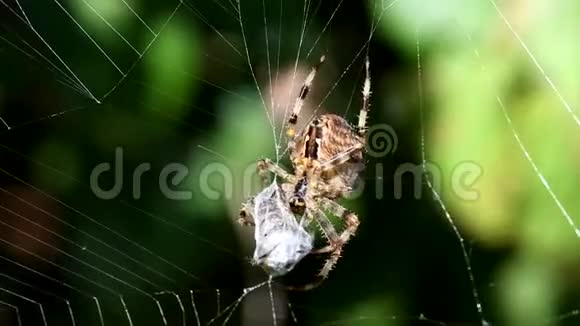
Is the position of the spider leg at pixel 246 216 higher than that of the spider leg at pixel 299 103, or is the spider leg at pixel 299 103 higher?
the spider leg at pixel 299 103

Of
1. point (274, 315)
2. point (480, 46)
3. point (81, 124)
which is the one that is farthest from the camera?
point (274, 315)

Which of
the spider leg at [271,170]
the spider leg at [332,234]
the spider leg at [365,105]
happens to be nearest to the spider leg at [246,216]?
the spider leg at [271,170]

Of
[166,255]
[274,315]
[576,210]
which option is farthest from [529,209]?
[166,255]

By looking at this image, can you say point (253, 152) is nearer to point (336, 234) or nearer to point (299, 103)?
point (299, 103)

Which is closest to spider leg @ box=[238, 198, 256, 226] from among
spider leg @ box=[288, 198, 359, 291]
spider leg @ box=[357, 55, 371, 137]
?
spider leg @ box=[288, 198, 359, 291]

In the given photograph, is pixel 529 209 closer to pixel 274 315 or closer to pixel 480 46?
pixel 480 46

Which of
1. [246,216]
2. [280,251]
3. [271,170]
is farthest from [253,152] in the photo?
[280,251]

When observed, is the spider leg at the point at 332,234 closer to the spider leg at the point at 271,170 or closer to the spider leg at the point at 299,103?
the spider leg at the point at 271,170
